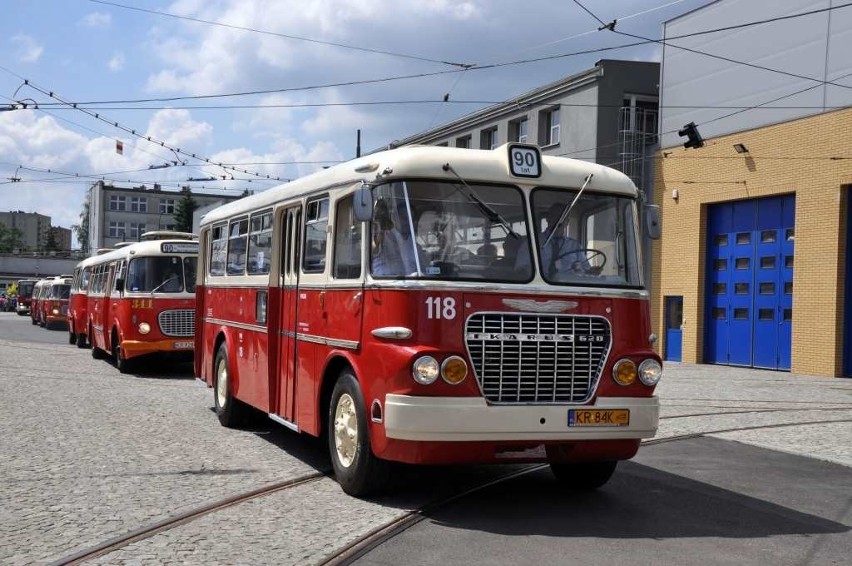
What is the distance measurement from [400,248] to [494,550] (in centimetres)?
233

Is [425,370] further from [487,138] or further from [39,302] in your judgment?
[39,302]

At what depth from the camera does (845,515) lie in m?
7.43

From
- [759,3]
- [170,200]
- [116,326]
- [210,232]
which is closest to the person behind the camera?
[210,232]

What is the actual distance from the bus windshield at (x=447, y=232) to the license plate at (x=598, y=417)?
Result: 41.7 inches

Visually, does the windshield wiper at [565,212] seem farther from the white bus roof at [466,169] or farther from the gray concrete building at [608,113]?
the gray concrete building at [608,113]

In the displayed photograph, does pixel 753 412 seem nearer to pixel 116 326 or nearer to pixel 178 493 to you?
pixel 178 493

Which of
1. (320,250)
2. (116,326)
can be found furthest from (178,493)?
(116,326)

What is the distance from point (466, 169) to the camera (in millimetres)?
7469

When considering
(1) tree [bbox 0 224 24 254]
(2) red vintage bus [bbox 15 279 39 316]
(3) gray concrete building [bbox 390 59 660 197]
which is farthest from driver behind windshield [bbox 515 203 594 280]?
(1) tree [bbox 0 224 24 254]

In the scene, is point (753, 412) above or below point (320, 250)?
below

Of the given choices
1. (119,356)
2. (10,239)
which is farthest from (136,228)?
(119,356)

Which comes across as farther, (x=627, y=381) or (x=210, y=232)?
(x=210, y=232)

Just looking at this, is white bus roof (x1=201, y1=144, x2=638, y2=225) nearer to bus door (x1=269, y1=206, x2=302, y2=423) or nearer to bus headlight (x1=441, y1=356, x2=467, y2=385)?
bus door (x1=269, y1=206, x2=302, y2=423)

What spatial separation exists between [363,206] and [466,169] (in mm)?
857
